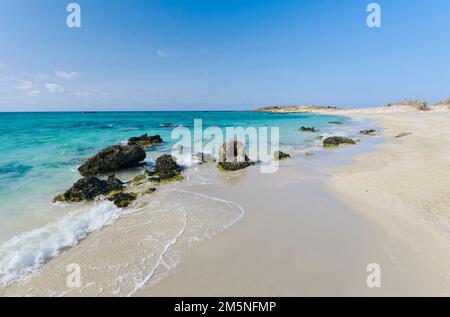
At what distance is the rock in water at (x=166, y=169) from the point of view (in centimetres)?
1172

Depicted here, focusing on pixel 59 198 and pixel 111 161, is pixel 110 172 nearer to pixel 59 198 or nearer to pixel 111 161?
pixel 111 161

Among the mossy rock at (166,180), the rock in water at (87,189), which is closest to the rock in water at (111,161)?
the rock in water at (87,189)

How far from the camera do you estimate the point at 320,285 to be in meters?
4.29

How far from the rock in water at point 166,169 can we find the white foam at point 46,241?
148 inches

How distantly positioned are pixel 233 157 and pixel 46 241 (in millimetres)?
9839

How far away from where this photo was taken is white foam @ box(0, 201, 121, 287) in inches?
202

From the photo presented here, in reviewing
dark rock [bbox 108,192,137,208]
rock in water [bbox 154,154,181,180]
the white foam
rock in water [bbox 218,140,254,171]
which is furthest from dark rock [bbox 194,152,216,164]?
the white foam

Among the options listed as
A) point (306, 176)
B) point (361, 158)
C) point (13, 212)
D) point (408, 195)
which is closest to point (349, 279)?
point (408, 195)

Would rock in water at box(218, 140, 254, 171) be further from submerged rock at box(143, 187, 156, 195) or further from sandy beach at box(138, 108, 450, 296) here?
sandy beach at box(138, 108, 450, 296)

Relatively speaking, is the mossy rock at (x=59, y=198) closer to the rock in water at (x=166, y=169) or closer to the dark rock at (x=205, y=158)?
the rock in water at (x=166, y=169)

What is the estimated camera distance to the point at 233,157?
14.2 m

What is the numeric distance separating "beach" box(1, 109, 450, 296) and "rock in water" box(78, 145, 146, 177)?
555 centimetres

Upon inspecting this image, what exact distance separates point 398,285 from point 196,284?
3642 mm

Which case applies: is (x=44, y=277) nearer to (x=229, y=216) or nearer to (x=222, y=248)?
(x=222, y=248)
